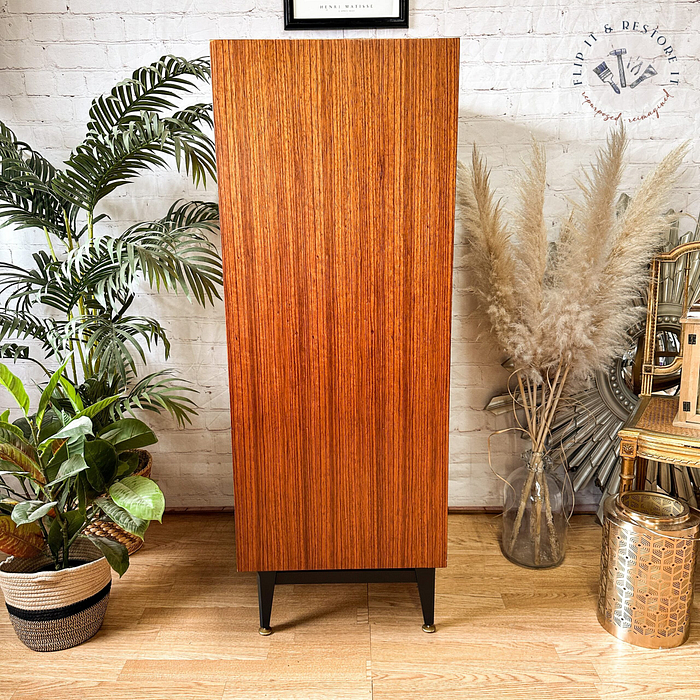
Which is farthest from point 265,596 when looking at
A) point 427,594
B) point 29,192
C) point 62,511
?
point 29,192

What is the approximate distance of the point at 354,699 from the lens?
1.42m

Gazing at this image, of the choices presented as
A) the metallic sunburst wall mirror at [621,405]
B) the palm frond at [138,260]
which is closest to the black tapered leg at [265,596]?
the palm frond at [138,260]

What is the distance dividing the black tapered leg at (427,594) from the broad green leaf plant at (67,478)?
71 centimetres

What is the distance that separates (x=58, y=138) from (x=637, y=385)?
2.12 metres

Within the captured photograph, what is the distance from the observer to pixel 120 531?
1979 mm

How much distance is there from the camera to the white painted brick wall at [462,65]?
6.26 feet

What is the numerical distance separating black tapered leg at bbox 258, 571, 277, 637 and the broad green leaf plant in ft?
1.12

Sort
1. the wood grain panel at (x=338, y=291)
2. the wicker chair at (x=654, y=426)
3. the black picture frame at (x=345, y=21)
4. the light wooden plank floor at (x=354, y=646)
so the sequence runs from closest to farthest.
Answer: the wood grain panel at (x=338, y=291) → the light wooden plank floor at (x=354, y=646) → the wicker chair at (x=654, y=426) → the black picture frame at (x=345, y=21)

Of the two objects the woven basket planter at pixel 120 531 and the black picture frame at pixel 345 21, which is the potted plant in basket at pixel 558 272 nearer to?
the black picture frame at pixel 345 21

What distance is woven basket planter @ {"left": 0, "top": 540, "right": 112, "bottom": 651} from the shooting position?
152 cm

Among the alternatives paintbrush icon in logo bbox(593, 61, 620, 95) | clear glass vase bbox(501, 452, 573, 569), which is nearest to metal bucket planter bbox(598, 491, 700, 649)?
clear glass vase bbox(501, 452, 573, 569)

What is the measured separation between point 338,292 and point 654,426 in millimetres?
965

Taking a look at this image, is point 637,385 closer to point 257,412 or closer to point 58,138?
point 257,412

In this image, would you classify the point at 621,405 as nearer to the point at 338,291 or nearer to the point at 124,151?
the point at 338,291
